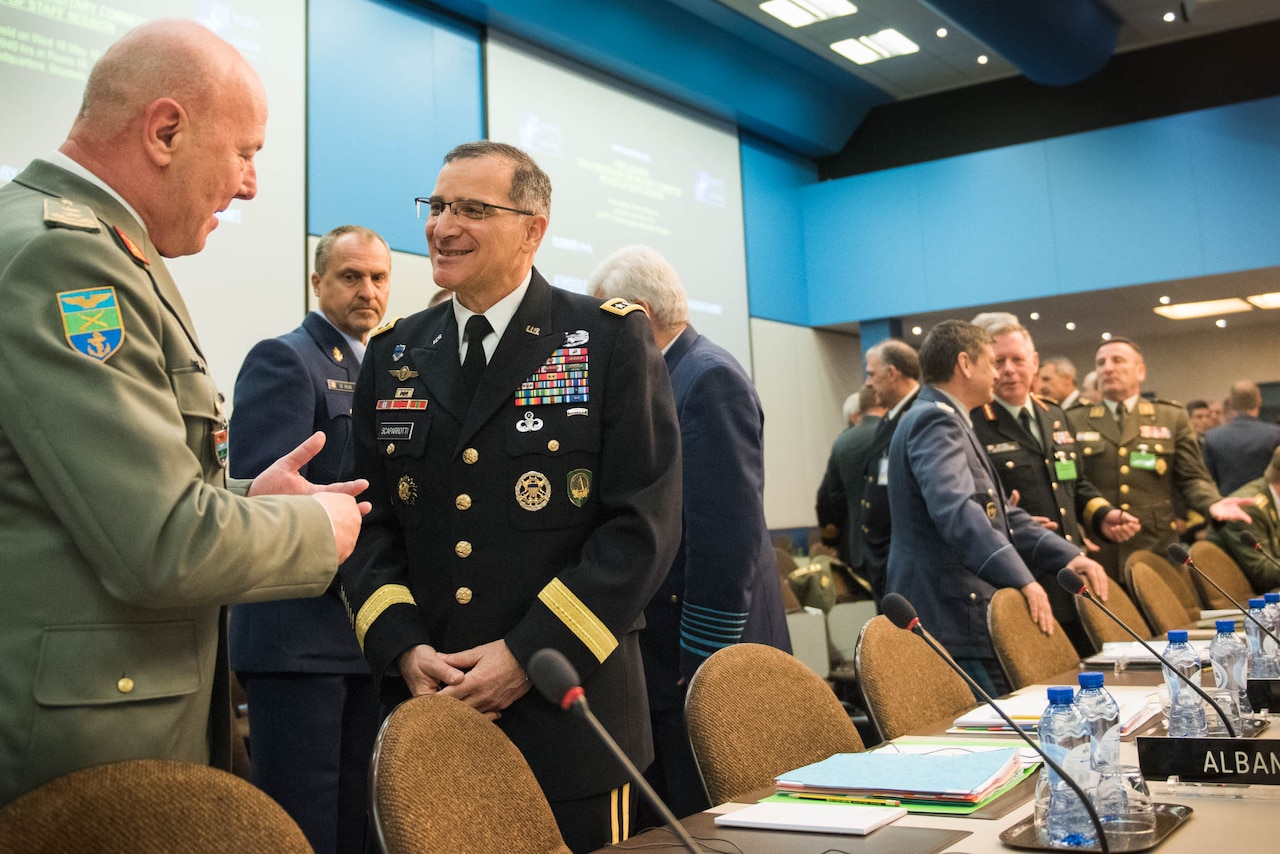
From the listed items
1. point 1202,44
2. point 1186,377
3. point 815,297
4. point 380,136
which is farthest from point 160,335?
point 1186,377

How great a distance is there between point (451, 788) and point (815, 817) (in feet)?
1.57

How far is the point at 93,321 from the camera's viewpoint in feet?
4.37

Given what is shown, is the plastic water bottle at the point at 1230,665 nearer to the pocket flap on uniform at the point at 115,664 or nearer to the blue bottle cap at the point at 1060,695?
the blue bottle cap at the point at 1060,695

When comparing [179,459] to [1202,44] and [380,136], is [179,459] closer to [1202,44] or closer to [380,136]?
[380,136]

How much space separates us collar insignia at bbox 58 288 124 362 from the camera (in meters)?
1.31

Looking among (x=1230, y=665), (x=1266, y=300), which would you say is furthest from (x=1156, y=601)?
(x=1266, y=300)

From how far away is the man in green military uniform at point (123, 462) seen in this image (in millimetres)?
1289

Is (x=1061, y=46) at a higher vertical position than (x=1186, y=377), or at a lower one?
higher

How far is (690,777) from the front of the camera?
2.75 metres

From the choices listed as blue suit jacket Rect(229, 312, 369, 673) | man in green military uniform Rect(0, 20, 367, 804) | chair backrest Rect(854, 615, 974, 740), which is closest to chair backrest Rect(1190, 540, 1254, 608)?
chair backrest Rect(854, 615, 974, 740)

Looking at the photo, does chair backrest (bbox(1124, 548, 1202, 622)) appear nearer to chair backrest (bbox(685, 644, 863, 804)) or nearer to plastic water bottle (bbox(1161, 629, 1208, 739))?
plastic water bottle (bbox(1161, 629, 1208, 739))

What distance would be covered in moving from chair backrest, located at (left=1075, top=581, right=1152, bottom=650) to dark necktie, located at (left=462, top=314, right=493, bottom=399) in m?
2.06

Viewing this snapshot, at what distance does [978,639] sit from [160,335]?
256 centimetres

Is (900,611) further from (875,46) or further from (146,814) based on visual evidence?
(875,46)
